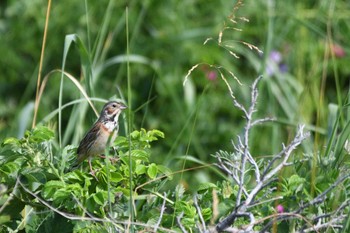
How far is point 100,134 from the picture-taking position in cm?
391

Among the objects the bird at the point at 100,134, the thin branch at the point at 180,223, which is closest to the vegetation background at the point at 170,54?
the bird at the point at 100,134

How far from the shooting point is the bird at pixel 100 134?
11.5 feet

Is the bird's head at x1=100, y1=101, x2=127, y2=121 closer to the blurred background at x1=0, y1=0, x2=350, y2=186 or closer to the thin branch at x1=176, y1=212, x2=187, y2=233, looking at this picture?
the thin branch at x1=176, y1=212, x2=187, y2=233

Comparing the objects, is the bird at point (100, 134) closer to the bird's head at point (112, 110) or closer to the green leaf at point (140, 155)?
the bird's head at point (112, 110)

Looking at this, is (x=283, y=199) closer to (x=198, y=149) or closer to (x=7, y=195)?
(x=7, y=195)

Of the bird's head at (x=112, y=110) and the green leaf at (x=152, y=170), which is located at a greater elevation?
the green leaf at (x=152, y=170)

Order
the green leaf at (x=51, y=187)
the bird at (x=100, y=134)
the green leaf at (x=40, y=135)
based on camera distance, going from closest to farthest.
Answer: the green leaf at (x=51, y=187), the green leaf at (x=40, y=135), the bird at (x=100, y=134)

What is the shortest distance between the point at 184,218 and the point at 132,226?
0.17m

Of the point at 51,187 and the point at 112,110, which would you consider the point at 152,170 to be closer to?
the point at 51,187

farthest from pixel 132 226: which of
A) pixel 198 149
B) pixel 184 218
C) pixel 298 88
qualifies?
pixel 298 88

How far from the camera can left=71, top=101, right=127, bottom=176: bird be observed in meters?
3.52

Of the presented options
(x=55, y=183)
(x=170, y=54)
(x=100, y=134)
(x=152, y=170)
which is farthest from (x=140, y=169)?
(x=170, y=54)

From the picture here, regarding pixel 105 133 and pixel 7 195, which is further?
pixel 105 133

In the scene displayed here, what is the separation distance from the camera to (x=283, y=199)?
3092 mm
